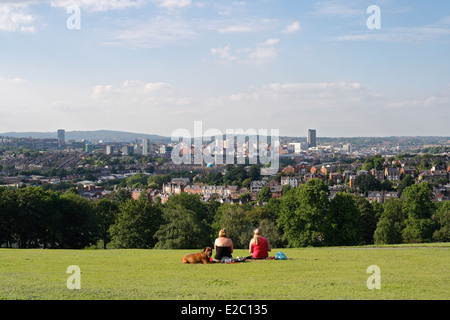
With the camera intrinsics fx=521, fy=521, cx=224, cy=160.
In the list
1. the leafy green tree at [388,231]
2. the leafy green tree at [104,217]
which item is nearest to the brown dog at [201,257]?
the leafy green tree at [388,231]

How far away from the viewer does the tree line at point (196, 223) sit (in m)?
39.2

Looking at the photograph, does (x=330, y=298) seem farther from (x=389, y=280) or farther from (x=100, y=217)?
(x=100, y=217)

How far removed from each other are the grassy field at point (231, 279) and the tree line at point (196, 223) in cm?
2067

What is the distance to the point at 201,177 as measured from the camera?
173 meters

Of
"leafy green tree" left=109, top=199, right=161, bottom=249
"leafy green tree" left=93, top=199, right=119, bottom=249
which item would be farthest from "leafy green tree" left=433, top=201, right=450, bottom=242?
"leafy green tree" left=93, top=199, right=119, bottom=249

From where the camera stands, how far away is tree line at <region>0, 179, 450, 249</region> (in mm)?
39250

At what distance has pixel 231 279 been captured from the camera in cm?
1259

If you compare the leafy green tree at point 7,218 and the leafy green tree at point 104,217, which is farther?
the leafy green tree at point 104,217

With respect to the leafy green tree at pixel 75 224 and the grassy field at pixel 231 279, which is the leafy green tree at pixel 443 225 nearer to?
the grassy field at pixel 231 279

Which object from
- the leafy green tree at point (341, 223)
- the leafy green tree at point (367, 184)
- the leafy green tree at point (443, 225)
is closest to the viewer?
the leafy green tree at point (341, 223)

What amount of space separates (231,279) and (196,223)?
25690mm

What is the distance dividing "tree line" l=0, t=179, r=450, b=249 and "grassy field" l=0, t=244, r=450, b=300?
20.7m

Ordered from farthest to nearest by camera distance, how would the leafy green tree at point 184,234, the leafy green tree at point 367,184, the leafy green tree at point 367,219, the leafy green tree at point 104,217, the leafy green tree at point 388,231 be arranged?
the leafy green tree at point 367,184, the leafy green tree at point 367,219, the leafy green tree at point 104,217, the leafy green tree at point 388,231, the leafy green tree at point 184,234
